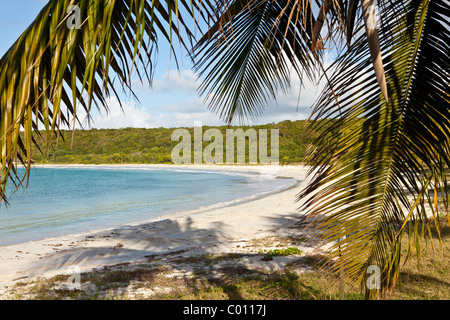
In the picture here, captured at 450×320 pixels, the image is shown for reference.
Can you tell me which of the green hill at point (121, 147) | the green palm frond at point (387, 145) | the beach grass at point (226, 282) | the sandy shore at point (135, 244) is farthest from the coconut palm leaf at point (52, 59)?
the green hill at point (121, 147)

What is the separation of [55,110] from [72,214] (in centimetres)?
1564

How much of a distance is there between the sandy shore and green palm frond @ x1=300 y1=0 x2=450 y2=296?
4747mm

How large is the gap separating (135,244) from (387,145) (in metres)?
6.97

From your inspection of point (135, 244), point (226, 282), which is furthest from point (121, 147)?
point (226, 282)

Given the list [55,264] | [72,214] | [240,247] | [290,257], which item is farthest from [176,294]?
[72,214]

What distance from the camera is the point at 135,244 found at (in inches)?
310

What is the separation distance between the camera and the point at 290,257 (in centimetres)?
572

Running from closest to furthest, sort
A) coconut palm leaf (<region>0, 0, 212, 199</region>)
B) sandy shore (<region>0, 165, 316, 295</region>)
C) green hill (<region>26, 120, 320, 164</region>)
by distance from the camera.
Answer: coconut palm leaf (<region>0, 0, 212, 199</region>)
sandy shore (<region>0, 165, 316, 295</region>)
green hill (<region>26, 120, 320, 164</region>)

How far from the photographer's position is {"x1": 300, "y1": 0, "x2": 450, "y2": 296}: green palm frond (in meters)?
1.83

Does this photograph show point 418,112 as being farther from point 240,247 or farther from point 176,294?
point 240,247

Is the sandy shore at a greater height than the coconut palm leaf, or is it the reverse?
the coconut palm leaf

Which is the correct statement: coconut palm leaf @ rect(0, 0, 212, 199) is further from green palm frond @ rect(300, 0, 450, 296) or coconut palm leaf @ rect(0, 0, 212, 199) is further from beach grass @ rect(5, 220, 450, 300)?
beach grass @ rect(5, 220, 450, 300)

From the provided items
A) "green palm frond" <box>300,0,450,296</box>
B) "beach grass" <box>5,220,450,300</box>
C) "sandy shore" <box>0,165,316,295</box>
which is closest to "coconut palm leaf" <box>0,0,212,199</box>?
"green palm frond" <box>300,0,450,296</box>

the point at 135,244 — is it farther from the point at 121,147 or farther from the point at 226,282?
the point at 121,147
